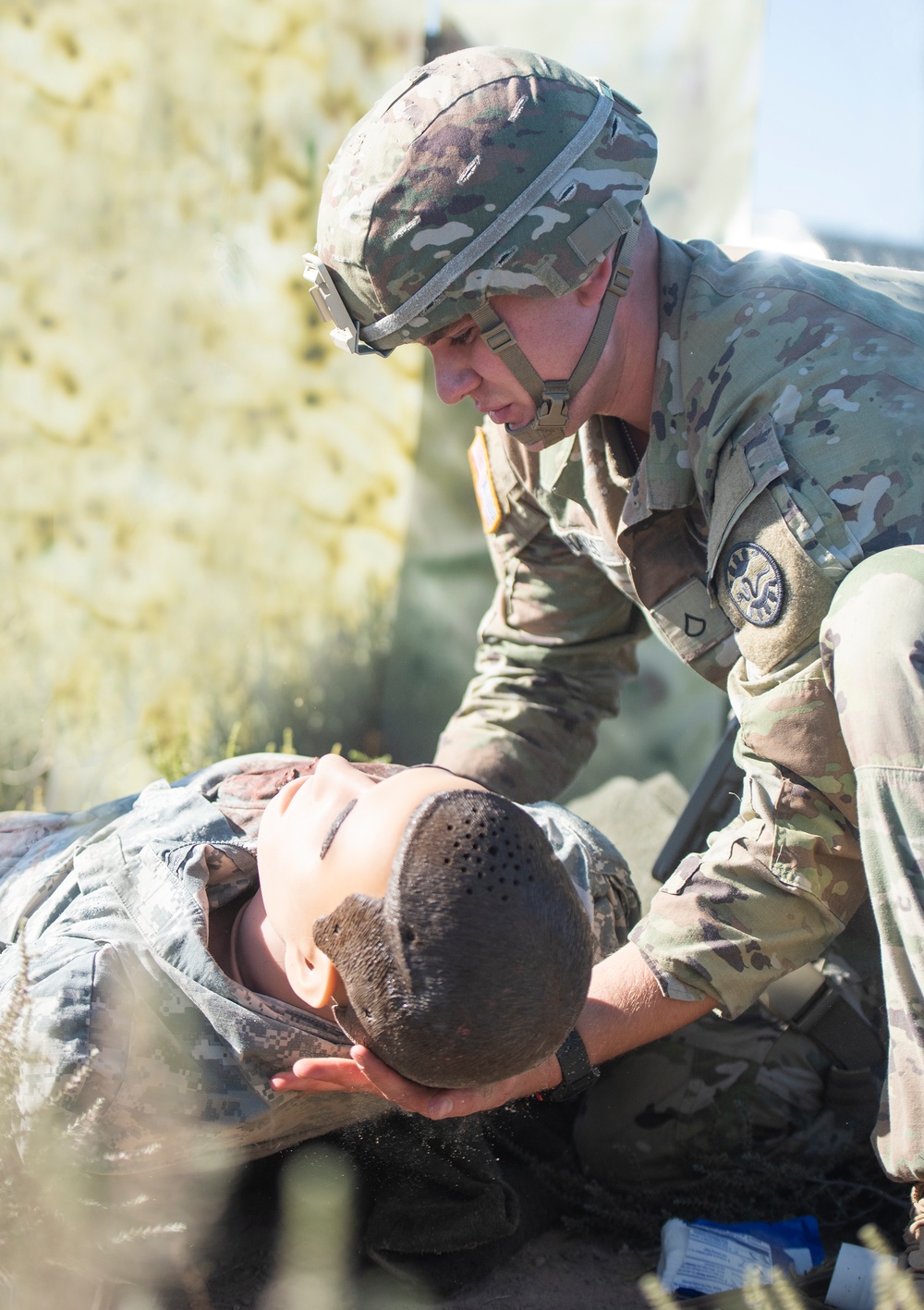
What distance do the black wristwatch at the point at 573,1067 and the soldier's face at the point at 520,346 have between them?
1.31m

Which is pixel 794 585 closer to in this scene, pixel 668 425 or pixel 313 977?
pixel 668 425

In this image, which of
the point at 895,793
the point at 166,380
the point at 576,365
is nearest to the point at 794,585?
the point at 895,793

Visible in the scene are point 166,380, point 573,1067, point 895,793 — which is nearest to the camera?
point 895,793

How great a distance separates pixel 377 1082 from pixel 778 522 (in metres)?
1.26

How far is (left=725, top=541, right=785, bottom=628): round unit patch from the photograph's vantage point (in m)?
2.26

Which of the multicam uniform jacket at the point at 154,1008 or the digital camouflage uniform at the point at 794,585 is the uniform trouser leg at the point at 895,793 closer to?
the digital camouflage uniform at the point at 794,585

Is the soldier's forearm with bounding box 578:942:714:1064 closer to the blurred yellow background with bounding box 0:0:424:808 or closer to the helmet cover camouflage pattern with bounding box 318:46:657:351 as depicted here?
the helmet cover camouflage pattern with bounding box 318:46:657:351

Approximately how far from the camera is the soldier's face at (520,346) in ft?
8.14

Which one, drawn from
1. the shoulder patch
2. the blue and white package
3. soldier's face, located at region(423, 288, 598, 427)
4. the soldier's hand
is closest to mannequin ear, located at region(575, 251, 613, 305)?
soldier's face, located at region(423, 288, 598, 427)

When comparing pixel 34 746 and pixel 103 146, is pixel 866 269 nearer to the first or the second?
pixel 103 146

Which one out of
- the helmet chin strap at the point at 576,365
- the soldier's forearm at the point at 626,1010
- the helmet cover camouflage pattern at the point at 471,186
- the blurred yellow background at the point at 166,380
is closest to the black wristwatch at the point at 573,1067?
the soldier's forearm at the point at 626,1010

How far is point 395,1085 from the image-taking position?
1859 mm

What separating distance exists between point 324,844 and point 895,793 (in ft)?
3.20

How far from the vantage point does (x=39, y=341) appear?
4500 mm
